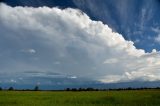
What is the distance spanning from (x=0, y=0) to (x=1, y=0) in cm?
4

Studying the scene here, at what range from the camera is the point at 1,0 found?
46.6 ft

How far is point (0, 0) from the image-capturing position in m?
14.2
